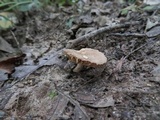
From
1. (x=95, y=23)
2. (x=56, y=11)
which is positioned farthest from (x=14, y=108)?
(x=56, y=11)

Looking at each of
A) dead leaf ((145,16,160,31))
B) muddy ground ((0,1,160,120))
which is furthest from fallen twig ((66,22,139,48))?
dead leaf ((145,16,160,31))

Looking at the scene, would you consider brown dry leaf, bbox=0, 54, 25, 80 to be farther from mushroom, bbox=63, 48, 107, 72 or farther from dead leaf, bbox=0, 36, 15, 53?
mushroom, bbox=63, 48, 107, 72

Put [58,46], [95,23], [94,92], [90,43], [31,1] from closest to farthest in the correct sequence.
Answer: [94,92] < [90,43] < [58,46] < [95,23] < [31,1]

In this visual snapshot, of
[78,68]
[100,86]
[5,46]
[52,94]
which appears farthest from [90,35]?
[5,46]

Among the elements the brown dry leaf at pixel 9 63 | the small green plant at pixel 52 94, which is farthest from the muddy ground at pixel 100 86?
the brown dry leaf at pixel 9 63

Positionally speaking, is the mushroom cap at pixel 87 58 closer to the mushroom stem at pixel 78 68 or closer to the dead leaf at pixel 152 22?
the mushroom stem at pixel 78 68

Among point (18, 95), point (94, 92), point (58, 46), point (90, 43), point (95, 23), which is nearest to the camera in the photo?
point (94, 92)

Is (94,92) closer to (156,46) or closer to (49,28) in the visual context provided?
(156,46)

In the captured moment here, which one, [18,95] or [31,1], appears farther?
[31,1]
